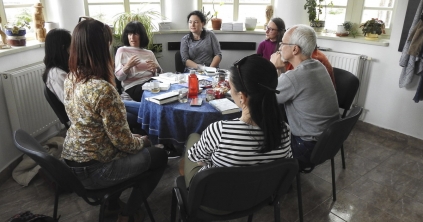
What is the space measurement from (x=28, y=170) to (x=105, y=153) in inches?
54.1

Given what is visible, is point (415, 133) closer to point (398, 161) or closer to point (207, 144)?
point (398, 161)

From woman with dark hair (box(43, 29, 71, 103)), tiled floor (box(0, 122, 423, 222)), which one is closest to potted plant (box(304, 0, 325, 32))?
tiled floor (box(0, 122, 423, 222))

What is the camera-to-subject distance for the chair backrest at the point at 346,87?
99.6 inches

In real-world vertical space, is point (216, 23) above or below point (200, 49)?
above

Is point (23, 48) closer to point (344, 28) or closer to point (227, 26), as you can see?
point (227, 26)

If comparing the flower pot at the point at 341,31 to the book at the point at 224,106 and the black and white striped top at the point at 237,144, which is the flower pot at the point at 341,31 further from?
the black and white striped top at the point at 237,144

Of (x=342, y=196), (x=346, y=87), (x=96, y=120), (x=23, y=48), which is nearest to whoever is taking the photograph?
(x=96, y=120)

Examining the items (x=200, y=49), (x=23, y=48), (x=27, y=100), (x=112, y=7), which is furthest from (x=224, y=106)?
(x=112, y=7)

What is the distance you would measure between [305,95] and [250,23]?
2.67 m

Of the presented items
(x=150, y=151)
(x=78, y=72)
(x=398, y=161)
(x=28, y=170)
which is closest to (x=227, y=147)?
(x=150, y=151)

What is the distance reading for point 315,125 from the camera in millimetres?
1991

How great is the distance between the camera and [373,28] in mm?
3510

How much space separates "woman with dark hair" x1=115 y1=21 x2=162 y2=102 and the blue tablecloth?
31.3 inches

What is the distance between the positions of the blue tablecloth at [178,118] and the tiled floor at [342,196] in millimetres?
501
